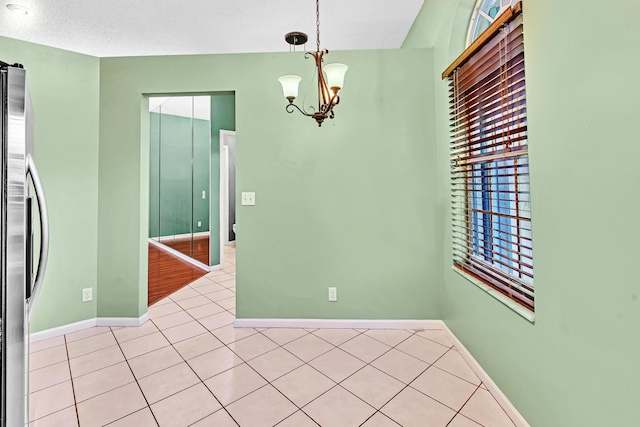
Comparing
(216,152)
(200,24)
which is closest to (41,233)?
(200,24)

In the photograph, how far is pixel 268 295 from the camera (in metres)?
2.69

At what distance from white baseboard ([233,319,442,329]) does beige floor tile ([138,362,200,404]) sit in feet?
2.33

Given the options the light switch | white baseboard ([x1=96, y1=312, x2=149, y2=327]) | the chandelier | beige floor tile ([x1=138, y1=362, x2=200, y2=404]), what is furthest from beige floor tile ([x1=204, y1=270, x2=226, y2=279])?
the chandelier

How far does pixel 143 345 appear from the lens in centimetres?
239

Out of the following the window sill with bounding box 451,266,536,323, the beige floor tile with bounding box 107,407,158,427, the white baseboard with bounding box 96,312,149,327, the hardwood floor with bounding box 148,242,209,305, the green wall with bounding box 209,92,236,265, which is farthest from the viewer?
the green wall with bounding box 209,92,236,265

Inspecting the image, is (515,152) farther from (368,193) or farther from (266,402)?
(266,402)

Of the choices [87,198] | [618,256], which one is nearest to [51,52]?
[87,198]

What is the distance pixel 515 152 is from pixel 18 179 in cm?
212

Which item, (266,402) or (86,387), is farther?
(86,387)

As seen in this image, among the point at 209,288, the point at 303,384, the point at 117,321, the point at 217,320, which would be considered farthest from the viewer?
the point at 209,288

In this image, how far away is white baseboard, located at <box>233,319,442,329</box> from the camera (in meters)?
2.62

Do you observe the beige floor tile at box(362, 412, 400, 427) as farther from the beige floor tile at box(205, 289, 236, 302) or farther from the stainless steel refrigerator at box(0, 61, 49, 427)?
the beige floor tile at box(205, 289, 236, 302)

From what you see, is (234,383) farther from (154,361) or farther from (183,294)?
(183,294)

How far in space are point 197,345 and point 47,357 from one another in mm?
1018
